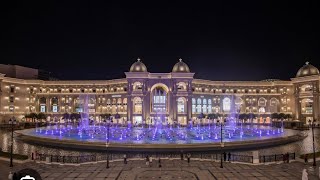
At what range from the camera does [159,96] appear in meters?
106

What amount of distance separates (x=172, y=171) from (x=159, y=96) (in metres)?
78.8

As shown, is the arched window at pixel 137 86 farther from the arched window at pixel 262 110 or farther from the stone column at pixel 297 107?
the stone column at pixel 297 107

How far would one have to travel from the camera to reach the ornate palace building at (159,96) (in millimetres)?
100938

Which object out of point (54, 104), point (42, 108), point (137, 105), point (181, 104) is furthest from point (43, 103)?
point (181, 104)

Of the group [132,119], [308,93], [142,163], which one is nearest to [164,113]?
[132,119]

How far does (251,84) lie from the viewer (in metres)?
121

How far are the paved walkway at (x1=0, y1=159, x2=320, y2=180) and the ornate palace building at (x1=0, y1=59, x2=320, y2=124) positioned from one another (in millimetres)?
69560

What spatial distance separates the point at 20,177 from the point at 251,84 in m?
122

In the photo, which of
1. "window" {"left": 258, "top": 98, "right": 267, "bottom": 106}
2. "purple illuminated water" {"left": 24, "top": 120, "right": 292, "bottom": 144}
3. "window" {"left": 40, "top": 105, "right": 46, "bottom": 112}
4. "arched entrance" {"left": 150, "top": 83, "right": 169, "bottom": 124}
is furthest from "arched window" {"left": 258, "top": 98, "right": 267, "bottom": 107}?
"window" {"left": 40, "top": 105, "right": 46, "bottom": 112}

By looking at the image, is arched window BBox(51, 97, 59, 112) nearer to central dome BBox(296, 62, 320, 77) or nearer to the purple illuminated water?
the purple illuminated water

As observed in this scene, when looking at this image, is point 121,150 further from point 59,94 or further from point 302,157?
point 59,94

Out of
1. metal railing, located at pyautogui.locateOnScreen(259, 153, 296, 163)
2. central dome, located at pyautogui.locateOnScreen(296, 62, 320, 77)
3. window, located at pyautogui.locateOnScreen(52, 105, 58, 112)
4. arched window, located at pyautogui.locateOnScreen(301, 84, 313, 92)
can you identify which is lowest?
metal railing, located at pyautogui.locateOnScreen(259, 153, 296, 163)

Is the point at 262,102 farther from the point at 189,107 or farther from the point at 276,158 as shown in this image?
the point at 276,158

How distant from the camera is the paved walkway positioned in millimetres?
25375
